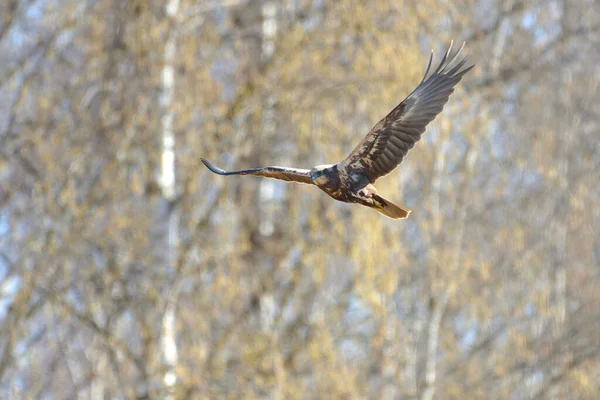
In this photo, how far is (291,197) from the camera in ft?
32.2

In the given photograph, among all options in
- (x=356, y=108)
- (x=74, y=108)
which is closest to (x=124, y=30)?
(x=74, y=108)

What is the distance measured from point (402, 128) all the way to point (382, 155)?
0.19 meters

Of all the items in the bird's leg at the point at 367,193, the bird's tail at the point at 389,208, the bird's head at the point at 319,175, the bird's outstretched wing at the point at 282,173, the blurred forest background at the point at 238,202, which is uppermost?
the blurred forest background at the point at 238,202

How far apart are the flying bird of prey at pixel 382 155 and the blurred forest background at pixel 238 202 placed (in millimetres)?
3421

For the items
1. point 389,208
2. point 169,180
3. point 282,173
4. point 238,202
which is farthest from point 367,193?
point 238,202

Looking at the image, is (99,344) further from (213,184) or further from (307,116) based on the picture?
(307,116)

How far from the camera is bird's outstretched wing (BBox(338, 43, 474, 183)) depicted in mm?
5152

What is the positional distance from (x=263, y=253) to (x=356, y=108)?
1.46 meters

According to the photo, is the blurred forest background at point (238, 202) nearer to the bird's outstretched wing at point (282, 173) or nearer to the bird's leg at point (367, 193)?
the bird's outstretched wing at point (282, 173)

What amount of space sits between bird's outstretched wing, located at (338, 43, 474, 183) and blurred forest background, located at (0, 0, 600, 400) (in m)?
3.45

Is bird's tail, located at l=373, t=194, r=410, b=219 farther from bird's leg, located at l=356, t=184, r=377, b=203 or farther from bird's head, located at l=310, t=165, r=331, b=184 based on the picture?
bird's head, located at l=310, t=165, r=331, b=184

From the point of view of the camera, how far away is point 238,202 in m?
10.6

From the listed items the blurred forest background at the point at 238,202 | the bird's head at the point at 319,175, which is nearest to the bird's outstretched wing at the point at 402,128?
the bird's head at the point at 319,175

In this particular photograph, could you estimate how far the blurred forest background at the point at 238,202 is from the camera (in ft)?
28.3
